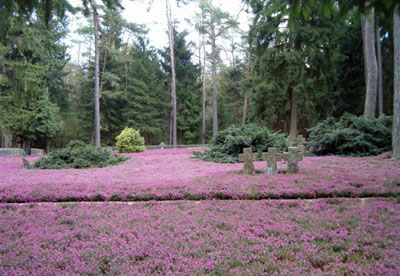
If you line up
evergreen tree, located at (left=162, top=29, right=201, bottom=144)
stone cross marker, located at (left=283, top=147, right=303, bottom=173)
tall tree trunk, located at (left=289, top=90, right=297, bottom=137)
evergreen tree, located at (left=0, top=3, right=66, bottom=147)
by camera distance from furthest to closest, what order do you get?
evergreen tree, located at (left=162, top=29, right=201, bottom=144), tall tree trunk, located at (left=289, top=90, right=297, bottom=137), evergreen tree, located at (left=0, top=3, right=66, bottom=147), stone cross marker, located at (left=283, top=147, right=303, bottom=173)

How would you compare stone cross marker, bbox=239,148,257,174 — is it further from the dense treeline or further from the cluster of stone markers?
the dense treeline

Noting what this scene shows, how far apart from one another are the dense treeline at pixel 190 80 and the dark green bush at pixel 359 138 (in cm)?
406

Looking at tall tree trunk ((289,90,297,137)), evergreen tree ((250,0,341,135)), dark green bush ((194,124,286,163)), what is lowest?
dark green bush ((194,124,286,163))

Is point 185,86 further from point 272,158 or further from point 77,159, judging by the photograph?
point 272,158

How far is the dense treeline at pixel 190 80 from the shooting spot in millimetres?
16953

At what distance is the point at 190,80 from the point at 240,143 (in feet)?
70.1

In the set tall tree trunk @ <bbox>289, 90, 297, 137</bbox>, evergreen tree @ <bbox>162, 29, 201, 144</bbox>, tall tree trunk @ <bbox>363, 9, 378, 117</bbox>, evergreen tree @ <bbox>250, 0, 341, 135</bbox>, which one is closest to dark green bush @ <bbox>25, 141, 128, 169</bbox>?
tall tree trunk @ <bbox>363, 9, 378, 117</bbox>

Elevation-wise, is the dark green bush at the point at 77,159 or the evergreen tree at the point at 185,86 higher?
the evergreen tree at the point at 185,86

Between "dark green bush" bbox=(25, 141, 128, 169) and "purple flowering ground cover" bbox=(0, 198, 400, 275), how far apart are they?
5.30 meters

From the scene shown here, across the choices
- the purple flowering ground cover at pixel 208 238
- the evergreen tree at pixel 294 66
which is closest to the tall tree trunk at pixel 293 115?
the evergreen tree at pixel 294 66

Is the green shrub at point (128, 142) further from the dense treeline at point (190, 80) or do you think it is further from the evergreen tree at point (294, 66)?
the evergreen tree at point (294, 66)

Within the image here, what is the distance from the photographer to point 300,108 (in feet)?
59.1

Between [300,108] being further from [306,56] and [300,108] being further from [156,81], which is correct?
[156,81]

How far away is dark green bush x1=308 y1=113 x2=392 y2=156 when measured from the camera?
33.1 ft
